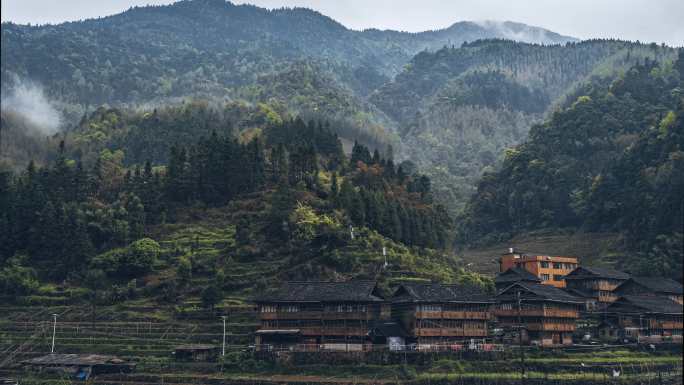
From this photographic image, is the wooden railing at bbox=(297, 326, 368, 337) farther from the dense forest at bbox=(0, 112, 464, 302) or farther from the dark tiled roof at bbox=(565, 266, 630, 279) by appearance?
the dark tiled roof at bbox=(565, 266, 630, 279)

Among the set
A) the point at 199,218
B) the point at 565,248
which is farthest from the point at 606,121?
the point at 199,218

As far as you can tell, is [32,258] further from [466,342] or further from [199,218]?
[466,342]

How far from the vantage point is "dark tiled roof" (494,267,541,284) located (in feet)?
327

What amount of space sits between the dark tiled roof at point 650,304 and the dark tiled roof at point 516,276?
11.1 metres

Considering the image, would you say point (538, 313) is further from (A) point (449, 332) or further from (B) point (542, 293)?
(A) point (449, 332)

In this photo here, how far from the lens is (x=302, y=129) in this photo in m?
155

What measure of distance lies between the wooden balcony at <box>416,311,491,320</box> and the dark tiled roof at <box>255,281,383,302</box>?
4768 millimetres

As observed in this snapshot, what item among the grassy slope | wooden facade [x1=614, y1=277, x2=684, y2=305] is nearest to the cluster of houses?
wooden facade [x1=614, y1=277, x2=684, y2=305]

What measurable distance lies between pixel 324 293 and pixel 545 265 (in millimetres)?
43194

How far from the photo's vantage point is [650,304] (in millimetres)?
90750

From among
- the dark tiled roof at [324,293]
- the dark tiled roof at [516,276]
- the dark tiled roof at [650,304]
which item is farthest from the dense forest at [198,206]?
the dark tiled roof at [650,304]

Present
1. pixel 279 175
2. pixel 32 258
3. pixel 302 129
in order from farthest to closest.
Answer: pixel 302 129
pixel 279 175
pixel 32 258

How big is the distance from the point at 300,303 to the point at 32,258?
46.0 metres

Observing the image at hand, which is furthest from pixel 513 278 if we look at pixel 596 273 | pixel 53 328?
pixel 53 328
